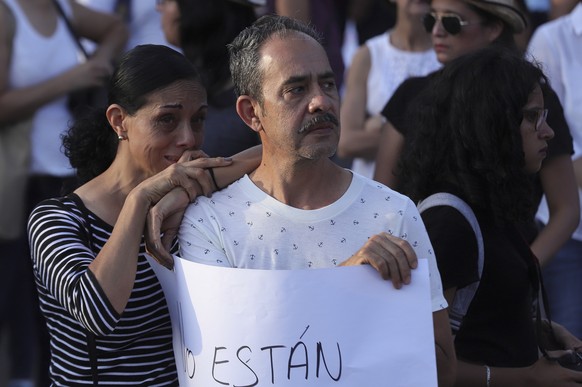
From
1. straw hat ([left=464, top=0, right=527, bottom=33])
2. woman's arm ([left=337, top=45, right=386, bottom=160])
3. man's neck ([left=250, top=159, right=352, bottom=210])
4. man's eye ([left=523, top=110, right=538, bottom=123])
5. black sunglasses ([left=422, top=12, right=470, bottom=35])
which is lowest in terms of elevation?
man's neck ([left=250, top=159, right=352, bottom=210])

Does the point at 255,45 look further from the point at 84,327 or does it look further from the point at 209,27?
the point at 209,27

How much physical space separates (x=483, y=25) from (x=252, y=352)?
239 cm

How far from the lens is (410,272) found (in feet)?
9.57

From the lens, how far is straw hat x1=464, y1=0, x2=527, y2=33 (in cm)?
486

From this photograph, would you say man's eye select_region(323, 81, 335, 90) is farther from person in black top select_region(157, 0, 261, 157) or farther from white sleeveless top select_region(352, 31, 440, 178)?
white sleeveless top select_region(352, 31, 440, 178)

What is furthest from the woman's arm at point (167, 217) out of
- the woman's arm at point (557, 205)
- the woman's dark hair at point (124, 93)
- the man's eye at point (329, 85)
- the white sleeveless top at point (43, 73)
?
the white sleeveless top at point (43, 73)

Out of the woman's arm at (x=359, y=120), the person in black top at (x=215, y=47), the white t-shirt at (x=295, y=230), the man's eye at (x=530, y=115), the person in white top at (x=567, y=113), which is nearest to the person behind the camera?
the white t-shirt at (x=295, y=230)

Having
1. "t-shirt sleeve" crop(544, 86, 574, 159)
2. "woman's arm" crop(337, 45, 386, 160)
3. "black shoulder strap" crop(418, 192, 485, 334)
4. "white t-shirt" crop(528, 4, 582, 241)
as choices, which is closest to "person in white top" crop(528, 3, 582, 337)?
"white t-shirt" crop(528, 4, 582, 241)

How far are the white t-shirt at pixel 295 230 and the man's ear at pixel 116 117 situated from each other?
63cm

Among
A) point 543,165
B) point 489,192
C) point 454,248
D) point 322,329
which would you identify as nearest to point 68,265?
point 322,329

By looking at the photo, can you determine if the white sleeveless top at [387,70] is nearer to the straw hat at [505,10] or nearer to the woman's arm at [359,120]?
the woman's arm at [359,120]

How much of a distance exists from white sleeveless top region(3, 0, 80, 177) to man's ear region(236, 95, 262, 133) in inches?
89.1

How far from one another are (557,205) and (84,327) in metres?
1.99

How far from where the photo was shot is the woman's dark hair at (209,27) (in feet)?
16.8
